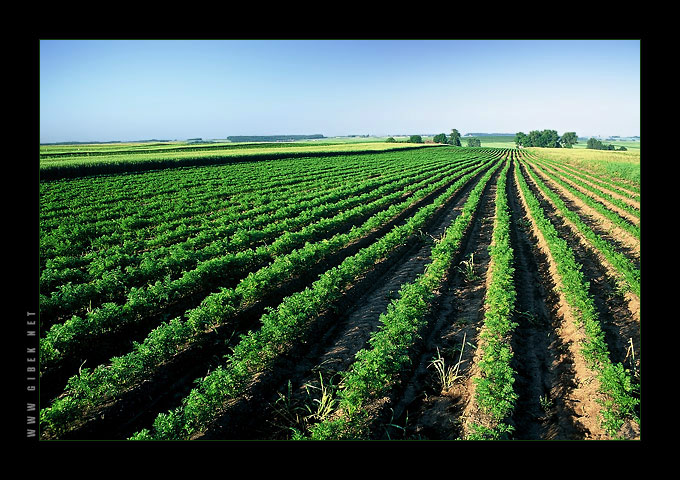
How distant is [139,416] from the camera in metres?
4.72

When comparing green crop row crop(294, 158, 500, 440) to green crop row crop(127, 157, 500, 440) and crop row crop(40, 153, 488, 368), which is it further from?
crop row crop(40, 153, 488, 368)

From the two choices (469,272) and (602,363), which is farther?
(469,272)

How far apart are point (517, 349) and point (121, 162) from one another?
43.9 m

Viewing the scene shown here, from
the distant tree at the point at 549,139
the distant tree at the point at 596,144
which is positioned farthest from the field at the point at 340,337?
the distant tree at the point at 549,139

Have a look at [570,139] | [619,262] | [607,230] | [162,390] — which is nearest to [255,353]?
[162,390]

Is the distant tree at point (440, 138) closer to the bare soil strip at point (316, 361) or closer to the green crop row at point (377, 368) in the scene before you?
the bare soil strip at point (316, 361)

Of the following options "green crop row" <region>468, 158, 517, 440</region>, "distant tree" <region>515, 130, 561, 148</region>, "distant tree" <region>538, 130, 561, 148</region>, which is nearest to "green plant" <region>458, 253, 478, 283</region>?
"green crop row" <region>468, 158, 517, 440</region>

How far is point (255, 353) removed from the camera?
5391 mm

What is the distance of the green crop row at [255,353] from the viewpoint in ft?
→ 13.5

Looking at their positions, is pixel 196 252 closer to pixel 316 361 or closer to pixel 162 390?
pixel 162 390

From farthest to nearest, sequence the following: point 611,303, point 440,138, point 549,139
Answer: point 440,138 < point 549,139 < point 611,303
